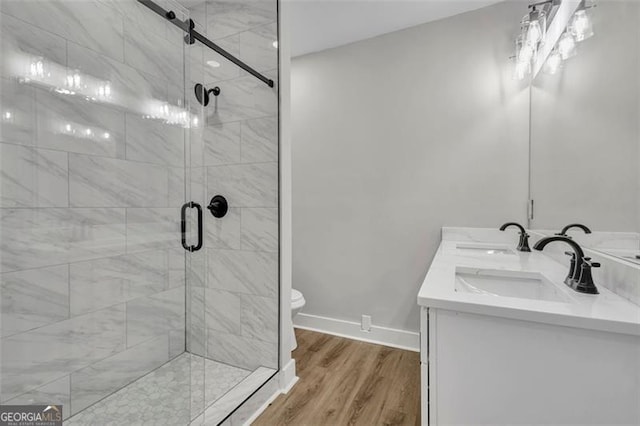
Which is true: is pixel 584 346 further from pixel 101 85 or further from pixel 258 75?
pixel 101 85

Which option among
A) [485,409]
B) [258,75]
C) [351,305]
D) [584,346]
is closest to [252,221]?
[258,75]

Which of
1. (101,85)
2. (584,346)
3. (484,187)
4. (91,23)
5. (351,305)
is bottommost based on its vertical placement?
(351,305)

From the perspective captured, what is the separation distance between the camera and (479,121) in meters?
2.13

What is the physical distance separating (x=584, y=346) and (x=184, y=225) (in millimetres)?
1744

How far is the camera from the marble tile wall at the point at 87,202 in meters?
1.22

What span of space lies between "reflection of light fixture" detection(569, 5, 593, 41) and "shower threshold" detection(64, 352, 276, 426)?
2.23 meters

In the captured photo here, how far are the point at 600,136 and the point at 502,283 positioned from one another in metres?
0.68

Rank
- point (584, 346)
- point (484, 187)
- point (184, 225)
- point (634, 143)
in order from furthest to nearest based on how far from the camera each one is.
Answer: point (484, 187) → point (184, 225) → point (634, 143) → point (584, 346)

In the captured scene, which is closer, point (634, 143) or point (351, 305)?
point (634, 143)

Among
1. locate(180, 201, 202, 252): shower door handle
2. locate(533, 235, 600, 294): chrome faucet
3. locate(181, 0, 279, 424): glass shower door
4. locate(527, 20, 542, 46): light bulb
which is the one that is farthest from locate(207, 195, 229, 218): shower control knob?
locate(527, 20, 542, 46): light bulb

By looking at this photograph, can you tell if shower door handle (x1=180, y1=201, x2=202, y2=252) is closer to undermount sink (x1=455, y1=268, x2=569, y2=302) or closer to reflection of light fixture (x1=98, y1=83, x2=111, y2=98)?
reflection of light fixture (x1=98, y1=83, x2=111, y2=98)

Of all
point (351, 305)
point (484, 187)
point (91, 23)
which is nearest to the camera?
point (91, 23)

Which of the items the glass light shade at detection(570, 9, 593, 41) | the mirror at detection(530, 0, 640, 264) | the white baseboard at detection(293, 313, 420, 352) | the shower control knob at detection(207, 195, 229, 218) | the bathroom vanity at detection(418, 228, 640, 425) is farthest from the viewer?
the white baseboard at detection(293, 313, 420, 352)

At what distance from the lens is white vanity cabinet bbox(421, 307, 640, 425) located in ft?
2.48
